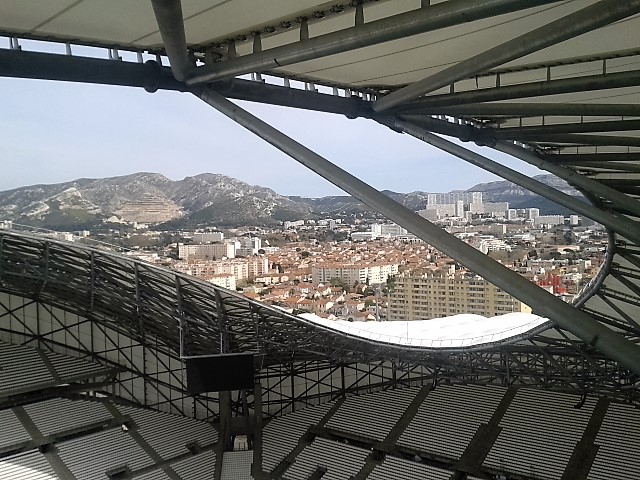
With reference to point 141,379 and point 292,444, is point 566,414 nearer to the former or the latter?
point 292,444

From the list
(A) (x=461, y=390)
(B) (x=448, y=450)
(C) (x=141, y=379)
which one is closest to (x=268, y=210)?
(C) (x=141, y=379)

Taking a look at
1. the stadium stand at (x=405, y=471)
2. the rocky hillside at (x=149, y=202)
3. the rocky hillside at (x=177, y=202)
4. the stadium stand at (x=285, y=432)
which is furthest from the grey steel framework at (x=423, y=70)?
the stadium stand at (x=285, y=432)

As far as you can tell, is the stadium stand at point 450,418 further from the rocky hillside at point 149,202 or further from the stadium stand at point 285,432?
the rocky hillside at point 149,202

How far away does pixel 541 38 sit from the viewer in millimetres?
4328

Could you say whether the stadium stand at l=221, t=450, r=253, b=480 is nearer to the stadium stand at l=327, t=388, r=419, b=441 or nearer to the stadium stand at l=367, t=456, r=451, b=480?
the stadium stand at l=327, t=388, r=419, b=441

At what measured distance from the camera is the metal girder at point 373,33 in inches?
128

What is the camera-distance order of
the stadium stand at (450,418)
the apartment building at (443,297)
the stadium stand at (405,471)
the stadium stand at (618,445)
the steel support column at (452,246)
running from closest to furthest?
the steel support column at (452,246), the stadium stand at (618,445), the stadium stand at (405,471), the stadium stand at (450,418), the apartment building at (443,297)

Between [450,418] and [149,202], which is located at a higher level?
[149,202]

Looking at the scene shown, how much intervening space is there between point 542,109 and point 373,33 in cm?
352

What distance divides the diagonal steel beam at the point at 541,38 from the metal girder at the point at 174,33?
2498 millimetres

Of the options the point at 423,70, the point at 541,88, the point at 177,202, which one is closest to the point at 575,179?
the point at 423,70

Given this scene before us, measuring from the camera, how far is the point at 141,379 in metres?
35.1

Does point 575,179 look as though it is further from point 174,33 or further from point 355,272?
point 355,272

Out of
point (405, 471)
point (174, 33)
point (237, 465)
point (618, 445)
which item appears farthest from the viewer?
point (237, 465)
